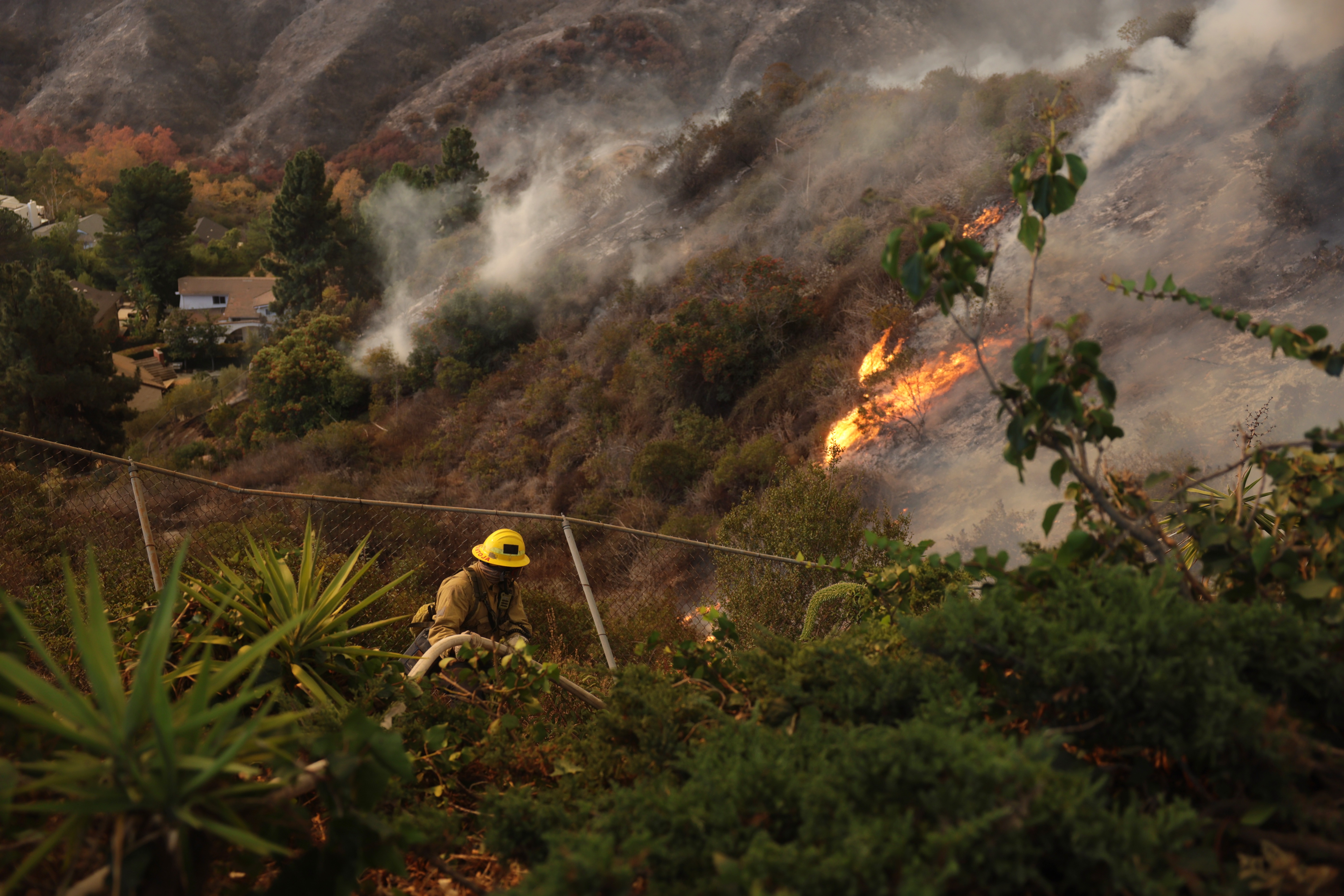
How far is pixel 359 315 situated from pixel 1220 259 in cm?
2377

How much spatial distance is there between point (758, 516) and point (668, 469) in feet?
18.8

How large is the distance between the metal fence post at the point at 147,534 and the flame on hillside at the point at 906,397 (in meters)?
7.40

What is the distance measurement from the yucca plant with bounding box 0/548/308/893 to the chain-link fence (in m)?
1.47

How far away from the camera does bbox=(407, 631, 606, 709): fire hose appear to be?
8.23 feet

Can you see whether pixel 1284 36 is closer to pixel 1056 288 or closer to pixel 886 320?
pixel 1056 288

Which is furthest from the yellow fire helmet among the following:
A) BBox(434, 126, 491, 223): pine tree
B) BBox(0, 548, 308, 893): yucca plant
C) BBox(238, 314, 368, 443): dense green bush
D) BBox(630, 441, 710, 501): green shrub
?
BBox(434, 126, 491, 223): pine tree

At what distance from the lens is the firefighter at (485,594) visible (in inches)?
157

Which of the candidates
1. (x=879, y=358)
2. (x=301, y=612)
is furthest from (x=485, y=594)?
(x=879, y=358)

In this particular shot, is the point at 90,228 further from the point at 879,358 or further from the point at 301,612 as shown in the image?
the point at 301,612

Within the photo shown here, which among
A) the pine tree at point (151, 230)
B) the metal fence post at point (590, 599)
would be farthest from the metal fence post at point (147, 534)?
the pine tree at point (151, 230)

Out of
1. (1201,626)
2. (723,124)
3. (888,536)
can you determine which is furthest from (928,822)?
(723,124)

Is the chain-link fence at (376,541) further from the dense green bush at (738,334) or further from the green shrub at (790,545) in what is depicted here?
the dense green bush at (738,334)

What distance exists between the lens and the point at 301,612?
2.69 meters

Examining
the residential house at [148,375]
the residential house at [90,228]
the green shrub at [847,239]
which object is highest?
the green shrub at [847,239]
